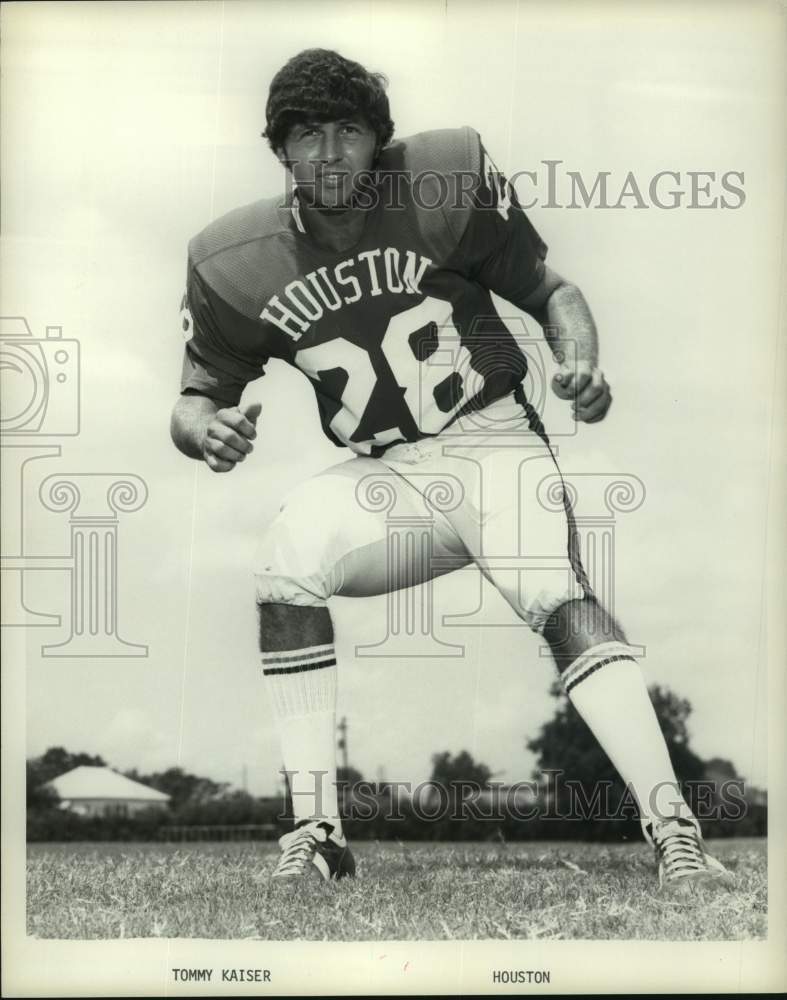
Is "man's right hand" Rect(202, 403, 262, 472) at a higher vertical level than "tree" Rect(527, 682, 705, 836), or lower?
higher

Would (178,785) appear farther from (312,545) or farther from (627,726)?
(627,726)

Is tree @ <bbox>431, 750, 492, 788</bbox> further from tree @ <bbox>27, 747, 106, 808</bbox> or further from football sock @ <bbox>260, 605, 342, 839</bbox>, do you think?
tree @ <bbox>27, 747, 106, 808</bbox>

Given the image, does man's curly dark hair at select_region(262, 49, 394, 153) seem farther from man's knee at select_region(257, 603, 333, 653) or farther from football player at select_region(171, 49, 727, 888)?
man's knee at select_region(257, 603, 333, 653)

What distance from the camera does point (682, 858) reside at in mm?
3586

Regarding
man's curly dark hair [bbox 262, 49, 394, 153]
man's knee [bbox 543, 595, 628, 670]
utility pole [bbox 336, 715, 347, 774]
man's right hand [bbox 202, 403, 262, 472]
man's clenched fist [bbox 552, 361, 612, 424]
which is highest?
man's curly dark hair [bbox 262, 49, 394, 153]

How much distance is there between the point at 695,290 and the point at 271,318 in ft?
4.18

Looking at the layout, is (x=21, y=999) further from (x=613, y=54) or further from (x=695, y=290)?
(x=613, y=54)

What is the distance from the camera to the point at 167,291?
3.73m

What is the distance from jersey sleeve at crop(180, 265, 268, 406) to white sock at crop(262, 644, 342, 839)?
83cm

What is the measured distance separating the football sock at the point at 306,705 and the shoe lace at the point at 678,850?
94 cm

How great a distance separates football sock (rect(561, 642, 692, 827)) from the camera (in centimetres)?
362

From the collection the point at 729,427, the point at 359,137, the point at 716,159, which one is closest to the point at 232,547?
the point at 359,137

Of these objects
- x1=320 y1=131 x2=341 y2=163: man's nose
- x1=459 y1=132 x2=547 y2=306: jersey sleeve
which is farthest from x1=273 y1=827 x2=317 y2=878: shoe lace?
x1=320 y1=131 x2=341 y2=163: man's nose
